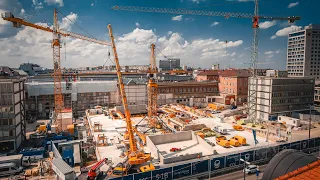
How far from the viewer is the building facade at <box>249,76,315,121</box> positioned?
159 ft

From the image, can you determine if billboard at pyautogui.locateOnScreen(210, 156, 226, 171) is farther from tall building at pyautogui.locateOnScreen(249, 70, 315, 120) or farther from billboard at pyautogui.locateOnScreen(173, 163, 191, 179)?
tall building at pyautogui.locateOnScreen(249, 70, 315, 120)

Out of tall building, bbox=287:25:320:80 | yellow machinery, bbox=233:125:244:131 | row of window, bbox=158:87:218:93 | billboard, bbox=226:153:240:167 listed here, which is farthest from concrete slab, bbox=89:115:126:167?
tall building, bbox=287:25:320:80

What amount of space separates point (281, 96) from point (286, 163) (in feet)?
144

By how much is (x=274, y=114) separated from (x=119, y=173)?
3796cm

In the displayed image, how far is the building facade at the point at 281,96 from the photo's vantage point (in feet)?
159

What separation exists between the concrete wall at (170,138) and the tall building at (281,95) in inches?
914

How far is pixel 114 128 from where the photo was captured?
42.6m

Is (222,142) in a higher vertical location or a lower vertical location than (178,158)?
higher

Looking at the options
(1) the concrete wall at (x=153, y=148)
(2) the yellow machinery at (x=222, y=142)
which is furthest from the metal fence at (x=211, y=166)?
(1) the concrete wall at (x=153, y=148)

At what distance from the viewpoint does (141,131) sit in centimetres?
4094


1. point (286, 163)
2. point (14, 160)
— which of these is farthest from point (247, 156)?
point (14, 160)

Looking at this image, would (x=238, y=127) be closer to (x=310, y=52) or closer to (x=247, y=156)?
(x=247, y=156)

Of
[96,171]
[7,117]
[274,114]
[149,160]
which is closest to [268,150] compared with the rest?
[149,160]

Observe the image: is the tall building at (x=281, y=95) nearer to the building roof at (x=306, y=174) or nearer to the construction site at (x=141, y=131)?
the construction site at (x=141, y=131)
